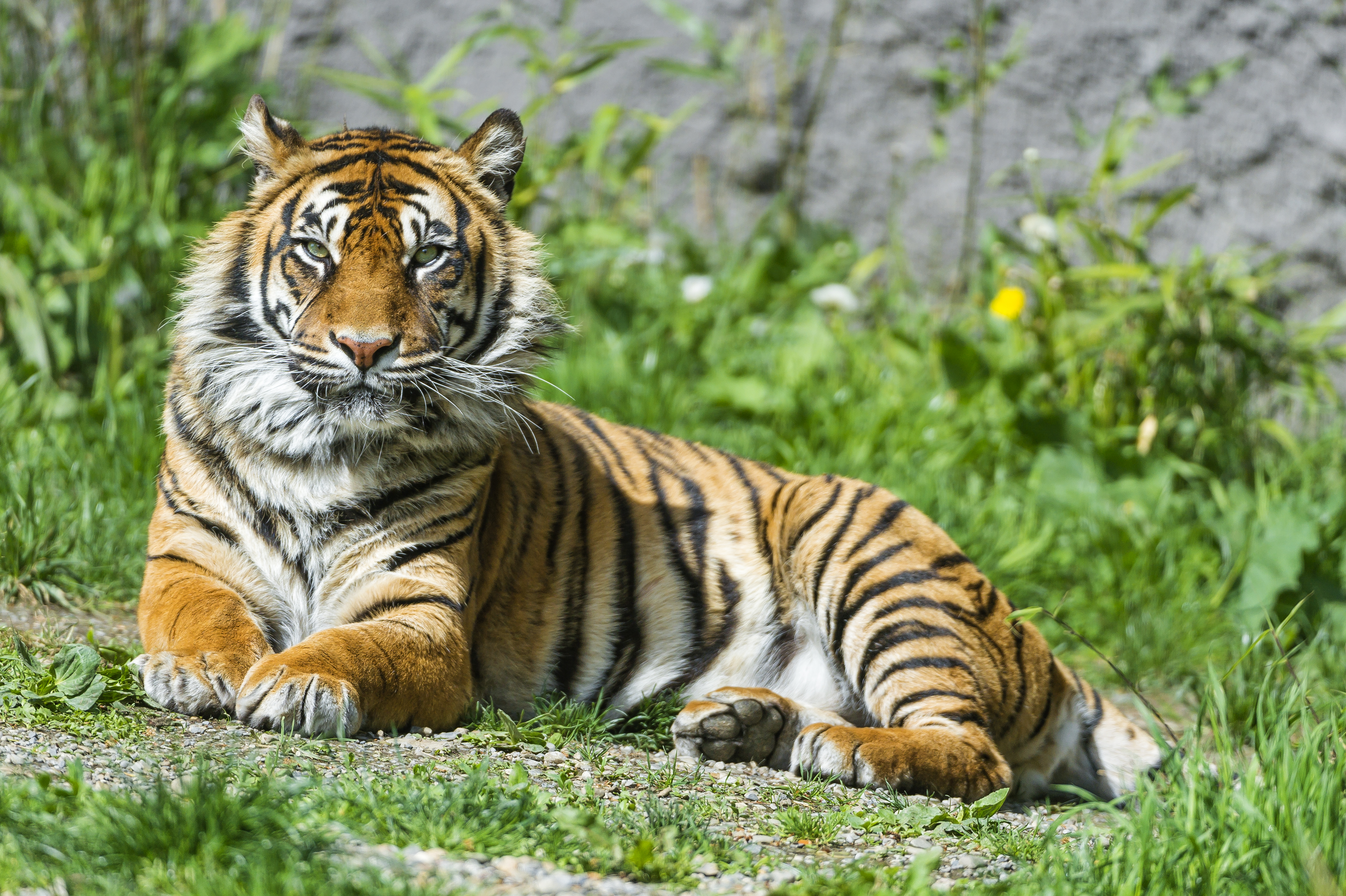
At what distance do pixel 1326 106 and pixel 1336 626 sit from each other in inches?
143

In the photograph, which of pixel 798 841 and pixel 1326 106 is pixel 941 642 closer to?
pixel 798 841

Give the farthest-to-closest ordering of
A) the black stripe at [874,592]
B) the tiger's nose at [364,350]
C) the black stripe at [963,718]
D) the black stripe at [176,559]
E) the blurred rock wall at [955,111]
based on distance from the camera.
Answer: the blurred rock wall at [955,111]
the black stripe at [874,592]
the black stripe at [963,718]
the black stripe at [176,559]
the tiger's nose at [364,350]

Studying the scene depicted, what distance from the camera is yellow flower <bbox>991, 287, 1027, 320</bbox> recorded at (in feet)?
18.0

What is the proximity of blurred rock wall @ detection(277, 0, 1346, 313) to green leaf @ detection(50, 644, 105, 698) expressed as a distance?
15.0 ft

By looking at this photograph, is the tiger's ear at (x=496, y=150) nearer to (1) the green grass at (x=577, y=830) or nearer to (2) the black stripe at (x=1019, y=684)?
(1) the green grass at (x=577, y=830)

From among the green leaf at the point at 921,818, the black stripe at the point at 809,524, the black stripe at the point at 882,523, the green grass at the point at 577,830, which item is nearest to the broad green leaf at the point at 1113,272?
the black stripe at the point at 882,523

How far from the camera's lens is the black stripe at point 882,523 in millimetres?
3605

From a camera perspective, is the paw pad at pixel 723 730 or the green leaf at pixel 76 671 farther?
the paw pad at pixel 723 730

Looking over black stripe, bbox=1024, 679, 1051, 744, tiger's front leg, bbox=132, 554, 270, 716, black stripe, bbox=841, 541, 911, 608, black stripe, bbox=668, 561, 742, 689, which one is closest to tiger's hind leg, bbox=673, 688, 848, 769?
black stripe, bbox=668, 561, 742, 689

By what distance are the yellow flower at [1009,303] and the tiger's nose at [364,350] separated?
3462 millimetres

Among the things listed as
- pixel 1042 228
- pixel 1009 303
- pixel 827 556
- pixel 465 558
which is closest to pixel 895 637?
pixel 827 556

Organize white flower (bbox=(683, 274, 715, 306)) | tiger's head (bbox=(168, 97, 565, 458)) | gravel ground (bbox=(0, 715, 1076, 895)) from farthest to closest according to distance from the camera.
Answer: white flower (bbox=(683, 274, 715, 306))
tiger's head (bbox=(168, 97, 565, 458))
gravel ground (bbox=(0, 715, 1076, 895))

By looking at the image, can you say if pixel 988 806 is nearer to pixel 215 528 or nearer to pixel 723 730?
pixel 723 730

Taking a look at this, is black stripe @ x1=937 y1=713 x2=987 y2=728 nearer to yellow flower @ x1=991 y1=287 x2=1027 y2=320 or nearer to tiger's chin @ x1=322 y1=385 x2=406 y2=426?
tiger's chin @ x1=322 y1=385 x2=406 y2=426
